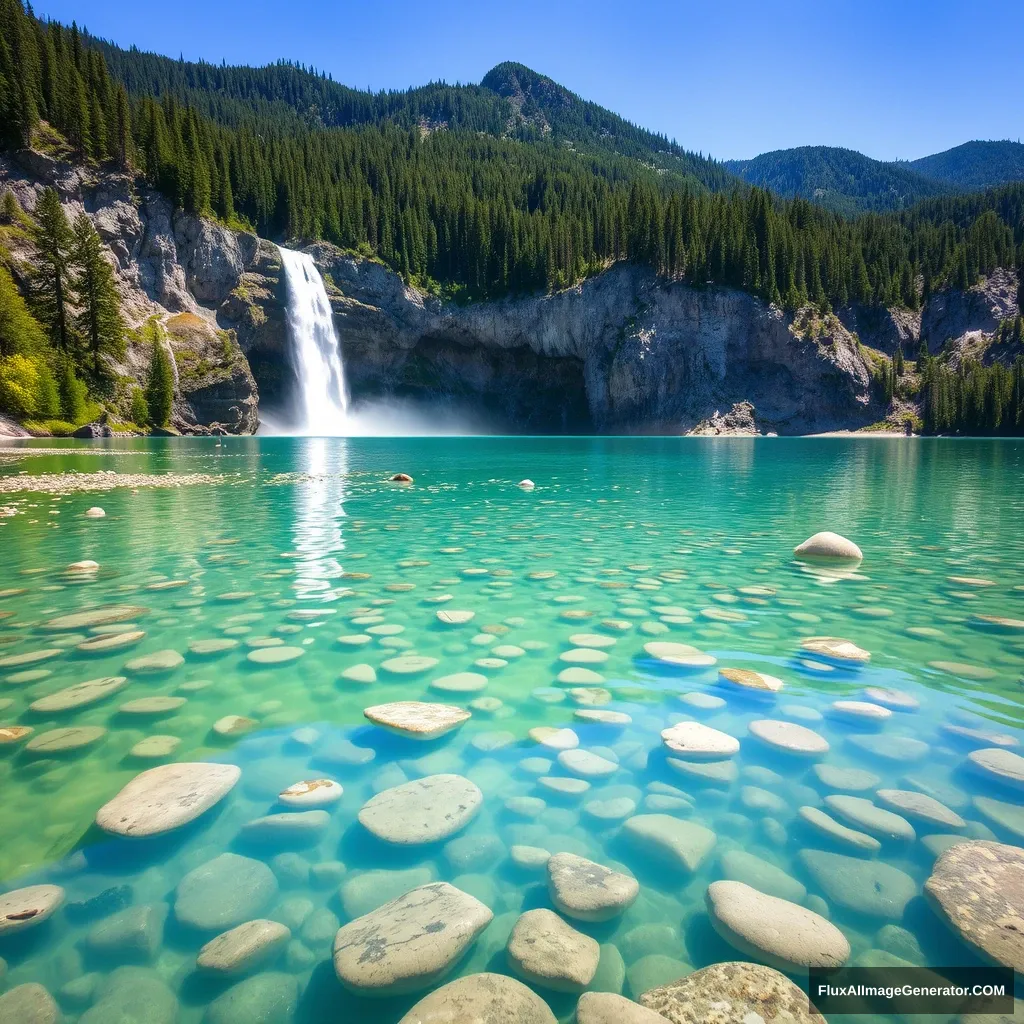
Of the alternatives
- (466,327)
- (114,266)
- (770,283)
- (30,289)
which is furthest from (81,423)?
(770,283)

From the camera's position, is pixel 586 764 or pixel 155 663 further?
pixel 155 663

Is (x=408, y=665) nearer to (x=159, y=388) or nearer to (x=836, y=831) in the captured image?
(x=836, y=831)

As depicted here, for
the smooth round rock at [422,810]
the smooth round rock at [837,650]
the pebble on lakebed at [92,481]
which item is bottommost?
the smooth round rock at [422,810]

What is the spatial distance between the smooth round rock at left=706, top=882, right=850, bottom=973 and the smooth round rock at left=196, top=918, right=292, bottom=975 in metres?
1.83

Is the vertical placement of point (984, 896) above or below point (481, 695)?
above

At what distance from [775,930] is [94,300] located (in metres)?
66.7

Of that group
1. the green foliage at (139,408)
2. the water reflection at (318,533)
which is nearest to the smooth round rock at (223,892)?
the water reflection at (318,533)

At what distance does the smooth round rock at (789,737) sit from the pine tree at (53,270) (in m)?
61.9

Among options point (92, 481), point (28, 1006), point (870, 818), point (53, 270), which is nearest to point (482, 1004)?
point (28, 1006)

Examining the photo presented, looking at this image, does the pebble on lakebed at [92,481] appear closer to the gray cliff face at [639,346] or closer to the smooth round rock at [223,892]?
the smooth round rock at [223,892]

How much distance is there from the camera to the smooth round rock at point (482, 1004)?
77.7 inches

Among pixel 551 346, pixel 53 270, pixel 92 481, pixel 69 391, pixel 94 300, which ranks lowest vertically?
pixel 92 481

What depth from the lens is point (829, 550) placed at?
371 inches

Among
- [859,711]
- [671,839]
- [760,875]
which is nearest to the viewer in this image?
[760,875]
